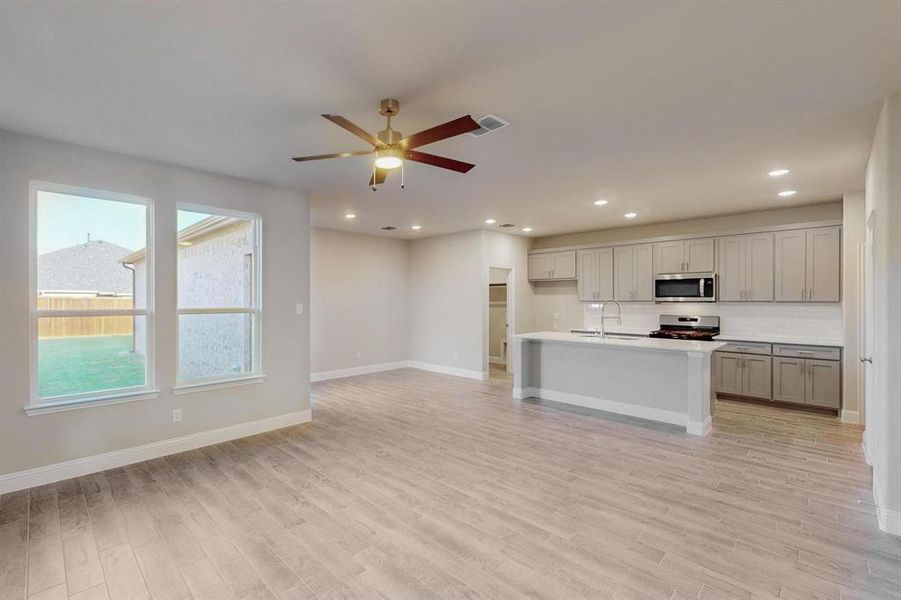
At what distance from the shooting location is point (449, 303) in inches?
318

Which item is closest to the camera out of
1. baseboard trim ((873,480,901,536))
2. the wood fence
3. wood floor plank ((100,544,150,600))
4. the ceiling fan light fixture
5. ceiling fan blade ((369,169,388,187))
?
wood floor plank ((100,544,150,600))

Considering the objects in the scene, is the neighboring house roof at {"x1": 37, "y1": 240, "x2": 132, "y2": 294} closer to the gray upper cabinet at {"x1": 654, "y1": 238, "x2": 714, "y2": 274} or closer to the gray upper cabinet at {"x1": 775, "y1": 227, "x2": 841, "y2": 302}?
the gray upper cabinet at {"x1": 654, "y1": 238, "x2": 714, "y2": 274}

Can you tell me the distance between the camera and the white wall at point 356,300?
294 inches

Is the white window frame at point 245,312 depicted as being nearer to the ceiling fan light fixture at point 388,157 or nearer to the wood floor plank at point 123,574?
the wood floor plank at point 123,574

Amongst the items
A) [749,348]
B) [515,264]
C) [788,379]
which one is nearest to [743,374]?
[749,348]

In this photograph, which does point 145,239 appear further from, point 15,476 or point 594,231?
point 594,231

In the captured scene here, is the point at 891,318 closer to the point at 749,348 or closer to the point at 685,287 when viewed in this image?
the point at 749,348

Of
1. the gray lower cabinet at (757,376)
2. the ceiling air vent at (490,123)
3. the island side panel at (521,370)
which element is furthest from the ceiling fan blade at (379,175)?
the gray lower cabinet at (757,376)

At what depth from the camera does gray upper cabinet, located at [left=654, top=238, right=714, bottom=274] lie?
636 cm

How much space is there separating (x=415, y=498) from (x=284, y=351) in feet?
8.40

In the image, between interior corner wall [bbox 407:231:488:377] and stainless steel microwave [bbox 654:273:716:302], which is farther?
interior corner wall [bbox 407:231:488:377]

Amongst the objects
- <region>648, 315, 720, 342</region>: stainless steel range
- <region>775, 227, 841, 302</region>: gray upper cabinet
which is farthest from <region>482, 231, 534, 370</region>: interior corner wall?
<region>775, 227, 841, 302</region>: gray upper cabinet

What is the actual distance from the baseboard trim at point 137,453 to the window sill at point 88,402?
427 mm

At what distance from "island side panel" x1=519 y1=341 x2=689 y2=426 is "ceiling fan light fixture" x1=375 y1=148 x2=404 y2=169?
370 cm
